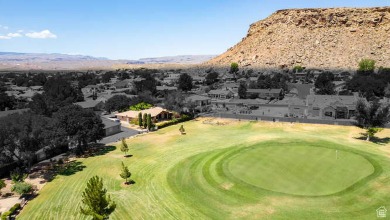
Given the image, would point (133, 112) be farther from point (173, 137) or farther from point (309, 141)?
point (309, 141)

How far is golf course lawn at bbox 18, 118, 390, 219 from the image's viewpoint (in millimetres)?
32562

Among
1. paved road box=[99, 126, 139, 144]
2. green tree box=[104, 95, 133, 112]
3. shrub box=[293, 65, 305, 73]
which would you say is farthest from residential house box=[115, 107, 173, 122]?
shrub box=[293, 65, 305, 73]

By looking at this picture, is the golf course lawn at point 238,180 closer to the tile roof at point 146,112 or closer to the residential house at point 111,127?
the residential house at point 111,127

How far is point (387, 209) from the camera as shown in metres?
31.8

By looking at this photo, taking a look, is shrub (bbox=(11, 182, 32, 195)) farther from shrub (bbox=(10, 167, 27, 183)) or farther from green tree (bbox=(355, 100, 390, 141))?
green tree (bbox=(355, 100, 390, 141))

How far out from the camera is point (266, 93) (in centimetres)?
11131

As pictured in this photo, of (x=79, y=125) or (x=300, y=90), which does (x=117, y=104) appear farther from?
(x=300, y=90)

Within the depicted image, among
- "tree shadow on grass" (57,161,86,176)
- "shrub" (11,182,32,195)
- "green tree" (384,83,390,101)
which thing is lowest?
"tree shadow on grass" (57,161,86,176)

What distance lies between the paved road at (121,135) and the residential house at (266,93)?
54.9 metres

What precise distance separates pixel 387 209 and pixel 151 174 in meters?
28.4

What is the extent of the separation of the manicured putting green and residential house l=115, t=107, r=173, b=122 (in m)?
33.8

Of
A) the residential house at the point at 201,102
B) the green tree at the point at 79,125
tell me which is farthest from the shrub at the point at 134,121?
the residential house at the point at 201,102

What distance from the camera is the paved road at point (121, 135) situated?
62.2 meters

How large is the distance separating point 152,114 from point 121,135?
13756 millimetres
